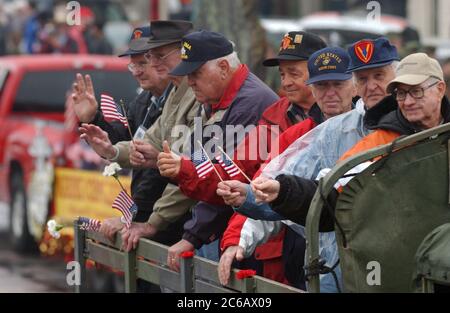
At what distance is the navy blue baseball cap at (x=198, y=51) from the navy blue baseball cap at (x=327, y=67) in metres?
0.59

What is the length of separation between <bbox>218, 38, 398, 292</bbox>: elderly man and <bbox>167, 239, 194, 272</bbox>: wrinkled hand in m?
0.45

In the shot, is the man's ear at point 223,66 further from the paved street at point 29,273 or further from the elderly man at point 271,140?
the paved street at point 29,273

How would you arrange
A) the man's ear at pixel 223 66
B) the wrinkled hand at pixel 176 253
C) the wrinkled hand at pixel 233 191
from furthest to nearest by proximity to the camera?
the man's ear at pixel 223 66, the wrinkled hand at pixel 176 253, the wrinkled hand at pixel 233 191

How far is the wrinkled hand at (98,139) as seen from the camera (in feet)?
25.2

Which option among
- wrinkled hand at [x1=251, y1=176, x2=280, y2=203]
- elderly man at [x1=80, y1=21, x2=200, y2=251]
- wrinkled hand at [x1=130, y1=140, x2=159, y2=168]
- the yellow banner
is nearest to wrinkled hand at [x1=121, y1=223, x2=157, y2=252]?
elderly man at [x1=80, y1=21, x2=200, y2=251]

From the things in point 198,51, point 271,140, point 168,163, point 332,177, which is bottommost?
point 332,177

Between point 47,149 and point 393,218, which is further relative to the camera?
point 47,149

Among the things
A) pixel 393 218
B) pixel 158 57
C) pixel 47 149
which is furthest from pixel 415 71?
pixel 47 149

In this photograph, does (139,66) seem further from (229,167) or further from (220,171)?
(229,167)

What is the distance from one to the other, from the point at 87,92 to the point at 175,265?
1.68m

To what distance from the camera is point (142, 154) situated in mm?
7512

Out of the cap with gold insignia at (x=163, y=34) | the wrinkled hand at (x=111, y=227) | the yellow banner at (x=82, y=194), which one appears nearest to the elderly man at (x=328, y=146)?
the wrinkled hand at (x=111, y=227)

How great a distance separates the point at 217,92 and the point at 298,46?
1.56 ft

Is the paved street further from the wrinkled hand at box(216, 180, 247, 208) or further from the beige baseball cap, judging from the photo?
the beige baseball cap
